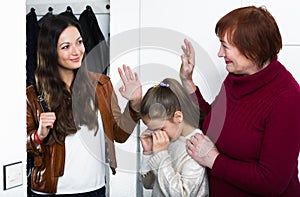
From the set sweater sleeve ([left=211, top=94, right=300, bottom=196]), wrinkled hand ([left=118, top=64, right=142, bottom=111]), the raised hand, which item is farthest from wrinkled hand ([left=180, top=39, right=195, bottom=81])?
sweater sleeve ([left=211, top=94, right=300, bottom=196])

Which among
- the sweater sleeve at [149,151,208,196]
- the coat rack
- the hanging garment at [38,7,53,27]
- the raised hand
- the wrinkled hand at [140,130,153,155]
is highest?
the coat rack

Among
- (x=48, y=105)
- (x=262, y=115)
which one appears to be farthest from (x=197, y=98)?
(x=48, y=105)

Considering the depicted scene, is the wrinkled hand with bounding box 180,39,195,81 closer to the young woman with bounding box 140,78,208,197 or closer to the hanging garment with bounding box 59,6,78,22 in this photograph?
the young woman with bounding box 140,78,208,197

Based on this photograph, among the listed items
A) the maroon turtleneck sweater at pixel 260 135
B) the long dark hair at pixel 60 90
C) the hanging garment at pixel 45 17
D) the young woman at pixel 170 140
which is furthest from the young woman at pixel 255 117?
the hanging garment at pixel 45 17

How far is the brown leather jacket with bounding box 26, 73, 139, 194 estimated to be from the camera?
1.30m

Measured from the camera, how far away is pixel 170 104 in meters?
1.37

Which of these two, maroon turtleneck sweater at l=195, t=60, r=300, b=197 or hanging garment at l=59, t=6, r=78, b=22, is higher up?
hanging garment at l=59, t=6, r=78, b=22

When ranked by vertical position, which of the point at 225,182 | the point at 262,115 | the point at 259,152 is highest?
the point at 262,115

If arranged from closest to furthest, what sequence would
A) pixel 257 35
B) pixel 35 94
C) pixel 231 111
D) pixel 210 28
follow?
1. pixel 257 35
2. pixel 231 111
3. pixel 35 94
4. pixel 210 28

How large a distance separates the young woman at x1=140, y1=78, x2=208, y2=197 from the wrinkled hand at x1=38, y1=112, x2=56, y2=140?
0.31 meters

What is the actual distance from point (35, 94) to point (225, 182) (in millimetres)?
657

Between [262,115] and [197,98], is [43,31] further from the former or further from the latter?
[262,115]

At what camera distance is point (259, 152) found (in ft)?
3.59

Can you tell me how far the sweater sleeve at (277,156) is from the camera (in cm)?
102
